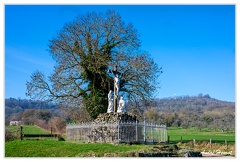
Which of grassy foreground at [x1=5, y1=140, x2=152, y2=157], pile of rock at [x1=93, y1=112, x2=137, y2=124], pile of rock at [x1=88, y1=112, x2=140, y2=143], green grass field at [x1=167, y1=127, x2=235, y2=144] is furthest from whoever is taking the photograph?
green grass field at [x1=167, y1=127, x2=235, y2=144]

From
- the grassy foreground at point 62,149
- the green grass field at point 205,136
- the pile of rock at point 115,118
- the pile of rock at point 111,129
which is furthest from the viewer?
the green grass field at point 205,136

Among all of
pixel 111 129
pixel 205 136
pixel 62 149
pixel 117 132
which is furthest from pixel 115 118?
pixel 205 136

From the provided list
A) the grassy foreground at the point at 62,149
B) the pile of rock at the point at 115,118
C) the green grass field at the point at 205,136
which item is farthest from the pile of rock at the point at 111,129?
the green grass field at the point at 205,136

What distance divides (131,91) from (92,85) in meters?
2.95

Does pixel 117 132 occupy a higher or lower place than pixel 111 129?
lower

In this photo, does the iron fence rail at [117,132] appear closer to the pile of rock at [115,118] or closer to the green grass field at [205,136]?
the pile of rock at [115,118]

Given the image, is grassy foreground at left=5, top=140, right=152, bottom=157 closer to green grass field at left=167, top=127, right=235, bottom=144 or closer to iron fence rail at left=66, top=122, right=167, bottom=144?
iron fence rail at left=66, top=122, right=167, bottom=144

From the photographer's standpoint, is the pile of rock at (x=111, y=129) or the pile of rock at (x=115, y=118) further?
the pile of rock at (x=115, y=118)

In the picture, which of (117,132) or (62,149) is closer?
(62,149)

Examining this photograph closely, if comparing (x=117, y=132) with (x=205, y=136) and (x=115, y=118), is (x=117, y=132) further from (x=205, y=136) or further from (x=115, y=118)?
(x=205, y=136)

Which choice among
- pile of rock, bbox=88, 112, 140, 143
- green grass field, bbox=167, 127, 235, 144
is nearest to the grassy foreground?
pile of rock, bbox=88, 112, 140, 143

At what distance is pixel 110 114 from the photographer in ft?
70.2

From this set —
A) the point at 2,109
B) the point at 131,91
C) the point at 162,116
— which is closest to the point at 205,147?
the point at 131,91

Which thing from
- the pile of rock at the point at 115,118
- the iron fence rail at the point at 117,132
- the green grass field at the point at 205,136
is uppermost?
the pile of rock at the point at 115,118
